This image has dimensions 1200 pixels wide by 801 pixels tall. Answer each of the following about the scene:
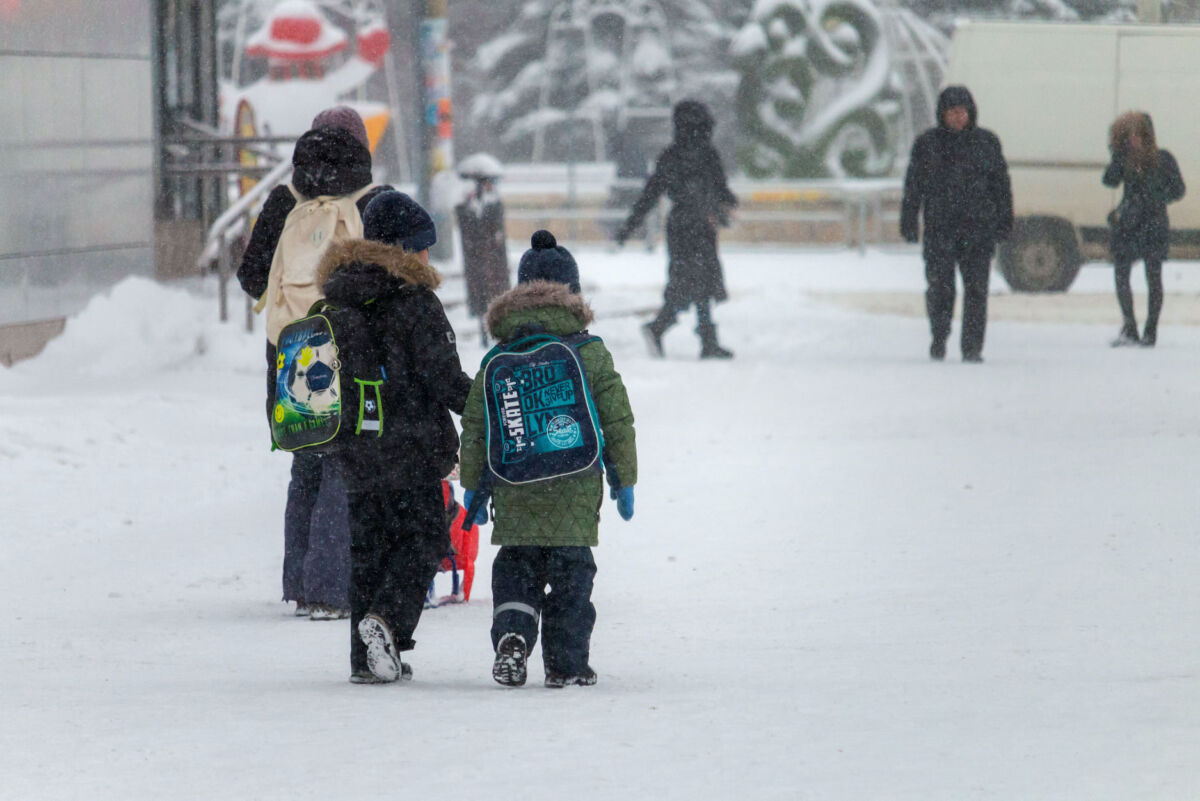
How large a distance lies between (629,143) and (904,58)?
496cm

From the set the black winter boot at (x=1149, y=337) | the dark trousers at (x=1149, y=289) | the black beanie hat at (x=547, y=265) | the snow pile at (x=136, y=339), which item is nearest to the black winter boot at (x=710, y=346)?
the dark trousers at (x=1149, y=289)

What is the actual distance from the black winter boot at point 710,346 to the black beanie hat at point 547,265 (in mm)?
8627

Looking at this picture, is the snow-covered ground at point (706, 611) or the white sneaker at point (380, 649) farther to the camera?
the white sneaker at point (380, 649)

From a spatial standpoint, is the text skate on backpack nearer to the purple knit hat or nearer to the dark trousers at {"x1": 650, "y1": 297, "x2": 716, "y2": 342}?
the purple knit hat

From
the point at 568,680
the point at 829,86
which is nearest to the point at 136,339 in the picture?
the point at 568,680

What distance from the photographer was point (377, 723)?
4.30 meters

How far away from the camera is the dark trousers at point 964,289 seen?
1286cm

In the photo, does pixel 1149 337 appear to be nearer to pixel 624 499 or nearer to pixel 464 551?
pixel 464 551

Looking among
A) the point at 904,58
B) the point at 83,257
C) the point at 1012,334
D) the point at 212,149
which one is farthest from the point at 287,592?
the point at 904,58

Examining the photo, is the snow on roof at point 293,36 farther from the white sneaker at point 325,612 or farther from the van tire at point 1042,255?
the white sneaker at point 325,612

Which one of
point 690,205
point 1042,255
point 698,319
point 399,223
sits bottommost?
point 698,319

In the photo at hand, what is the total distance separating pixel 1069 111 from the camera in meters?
19.5

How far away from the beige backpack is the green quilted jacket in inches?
41.4

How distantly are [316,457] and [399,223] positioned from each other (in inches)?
49.9
